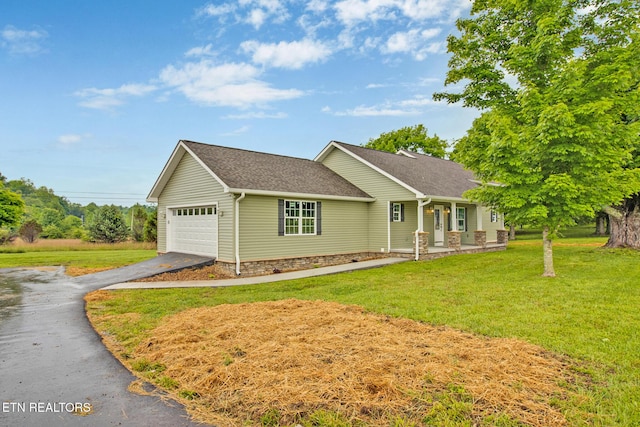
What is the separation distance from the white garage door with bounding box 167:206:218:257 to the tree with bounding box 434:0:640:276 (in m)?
9.26

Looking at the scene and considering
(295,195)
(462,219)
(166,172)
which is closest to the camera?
(295,195)

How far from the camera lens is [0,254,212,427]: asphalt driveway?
318 cm

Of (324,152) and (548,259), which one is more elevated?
(324,152)

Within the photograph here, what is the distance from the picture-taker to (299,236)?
1381cm

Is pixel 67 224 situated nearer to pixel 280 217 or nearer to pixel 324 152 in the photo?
pixel 324 152

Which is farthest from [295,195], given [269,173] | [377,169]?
[377,169]

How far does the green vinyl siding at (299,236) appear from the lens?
12250mm

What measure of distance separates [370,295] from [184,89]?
16877mm

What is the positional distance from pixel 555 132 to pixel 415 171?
9393mm

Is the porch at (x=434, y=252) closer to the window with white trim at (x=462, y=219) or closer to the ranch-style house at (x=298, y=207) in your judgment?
the ranch-style house at (x=298, y=207)

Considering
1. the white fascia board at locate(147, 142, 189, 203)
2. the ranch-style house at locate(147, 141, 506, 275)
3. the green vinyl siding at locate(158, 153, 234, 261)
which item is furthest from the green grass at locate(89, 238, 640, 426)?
the white fascia board at locate(147, 142, 189, 203)

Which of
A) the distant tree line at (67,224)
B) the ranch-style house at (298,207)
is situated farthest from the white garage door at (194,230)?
the distant tree line at (67,224)

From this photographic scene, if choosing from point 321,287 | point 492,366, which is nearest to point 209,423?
point 492,366

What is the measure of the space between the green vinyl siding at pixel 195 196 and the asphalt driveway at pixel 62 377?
15.9 feet
